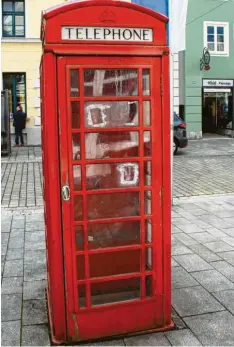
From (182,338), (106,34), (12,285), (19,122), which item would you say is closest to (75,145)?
(106,34)

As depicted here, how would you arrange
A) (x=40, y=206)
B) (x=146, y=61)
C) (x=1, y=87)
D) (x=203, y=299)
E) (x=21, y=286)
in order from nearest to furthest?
(x=146, y=61), (x=203, y=299), (x=21, y=286), (x=40, y=206), (x=1, y=87)

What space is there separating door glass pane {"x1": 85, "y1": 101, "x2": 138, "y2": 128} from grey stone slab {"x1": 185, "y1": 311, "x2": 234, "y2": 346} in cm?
175

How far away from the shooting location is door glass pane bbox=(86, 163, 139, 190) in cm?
330

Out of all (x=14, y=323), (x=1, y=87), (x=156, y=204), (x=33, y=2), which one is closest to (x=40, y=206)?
(x=14, y=323)

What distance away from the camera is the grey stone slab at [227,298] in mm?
3910

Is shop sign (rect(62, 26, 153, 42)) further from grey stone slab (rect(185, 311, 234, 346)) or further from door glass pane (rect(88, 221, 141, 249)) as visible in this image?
grey stone slab (rect(185, 311, 234, 346))

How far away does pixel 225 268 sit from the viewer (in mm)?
4836

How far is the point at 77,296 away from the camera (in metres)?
3.33

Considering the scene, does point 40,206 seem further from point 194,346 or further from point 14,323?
point 194,346

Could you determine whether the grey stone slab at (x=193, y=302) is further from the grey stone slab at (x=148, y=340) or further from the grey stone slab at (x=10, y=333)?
the grey stone slab at (x=10, y=333)

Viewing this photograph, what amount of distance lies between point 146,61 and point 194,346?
2.18 m

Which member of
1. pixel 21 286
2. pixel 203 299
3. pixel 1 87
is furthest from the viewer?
pixel 1 87

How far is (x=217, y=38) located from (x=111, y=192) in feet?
68.7

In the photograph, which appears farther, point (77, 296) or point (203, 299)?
point (203, 299)
